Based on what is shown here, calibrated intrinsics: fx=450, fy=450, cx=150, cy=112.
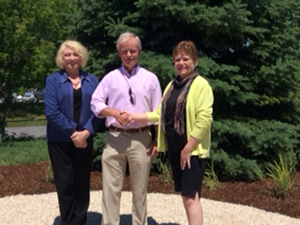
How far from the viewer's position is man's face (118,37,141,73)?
3.92m

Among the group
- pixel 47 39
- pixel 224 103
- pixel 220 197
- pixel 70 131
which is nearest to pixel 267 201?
pixel 220 197

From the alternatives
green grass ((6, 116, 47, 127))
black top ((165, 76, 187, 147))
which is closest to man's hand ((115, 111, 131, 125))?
black top ((165, 76, 187, 147))

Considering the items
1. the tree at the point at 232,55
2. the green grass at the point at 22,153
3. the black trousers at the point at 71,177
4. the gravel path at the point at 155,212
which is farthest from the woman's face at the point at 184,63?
the green grass at the point at 22,153

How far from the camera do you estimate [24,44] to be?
12.7 m

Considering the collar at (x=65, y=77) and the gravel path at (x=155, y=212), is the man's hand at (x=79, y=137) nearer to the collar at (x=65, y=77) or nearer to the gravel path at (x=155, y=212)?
the collar at (x=65, y=77)

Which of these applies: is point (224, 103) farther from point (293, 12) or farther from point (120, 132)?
point (120, 132)

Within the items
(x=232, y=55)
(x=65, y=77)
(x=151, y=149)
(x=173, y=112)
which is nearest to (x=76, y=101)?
(x=65, y=77)

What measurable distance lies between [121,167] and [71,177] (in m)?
0.59

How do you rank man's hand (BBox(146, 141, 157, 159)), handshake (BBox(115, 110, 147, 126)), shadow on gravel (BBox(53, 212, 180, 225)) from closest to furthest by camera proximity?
handshake (BBox(115, 110, 147, 126)) → man's hand (BBox(146, 141, 157, 159)) → shadow on gravel (BBox(53, 212, 180, 225))

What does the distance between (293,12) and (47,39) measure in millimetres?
9219

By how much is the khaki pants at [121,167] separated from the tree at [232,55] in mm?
2482

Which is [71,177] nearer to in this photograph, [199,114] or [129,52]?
[129,52]

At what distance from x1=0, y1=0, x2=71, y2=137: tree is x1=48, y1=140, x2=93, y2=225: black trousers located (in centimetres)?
849

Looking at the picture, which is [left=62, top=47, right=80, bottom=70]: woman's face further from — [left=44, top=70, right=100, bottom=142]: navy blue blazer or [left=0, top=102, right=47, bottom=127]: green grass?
[left=0, top=102, right=47, bottom=127]: green grass
